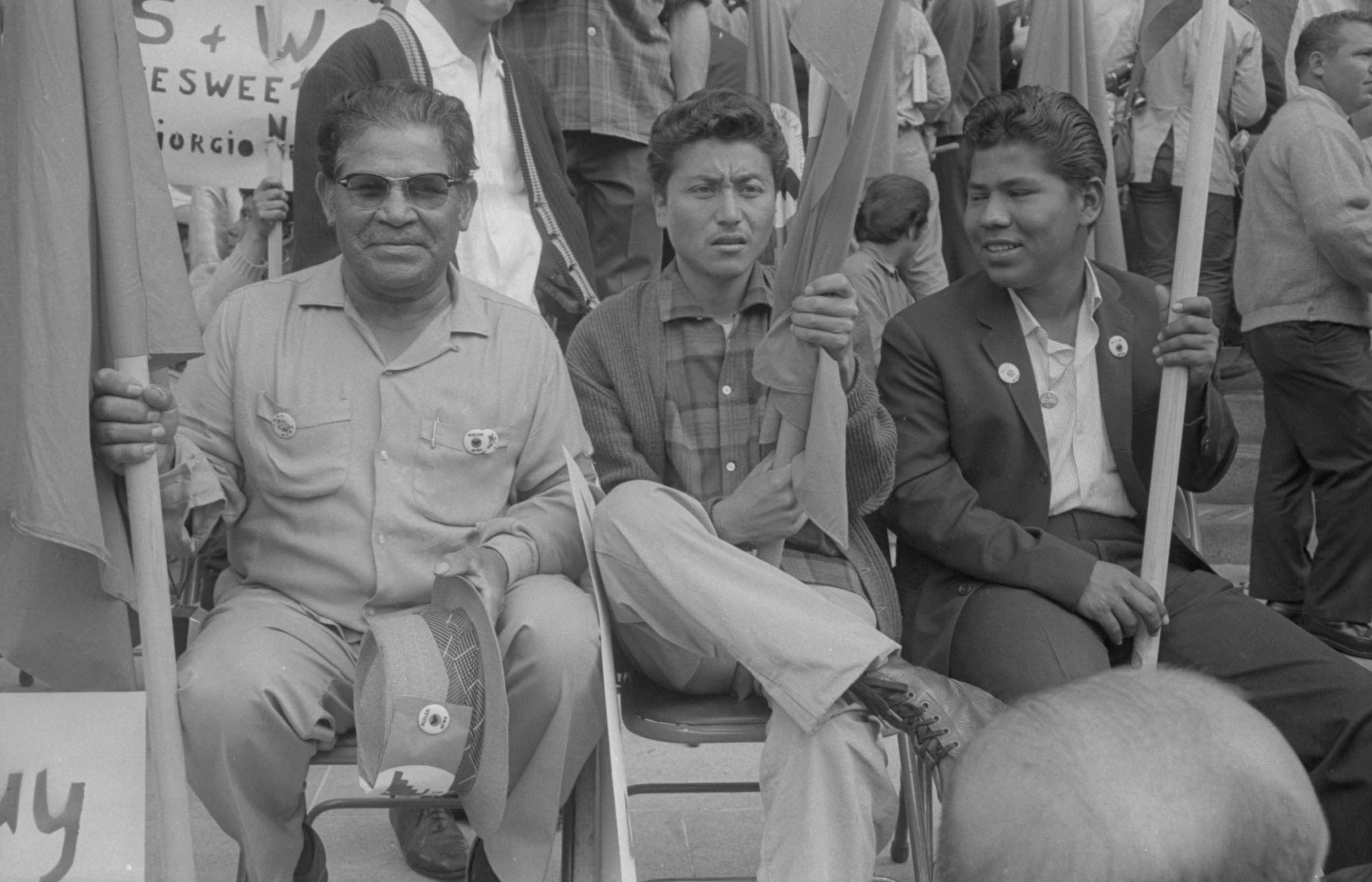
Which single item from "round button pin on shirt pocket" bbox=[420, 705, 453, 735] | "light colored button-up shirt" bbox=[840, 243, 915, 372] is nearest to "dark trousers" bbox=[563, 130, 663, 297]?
"light colored button-up shirt" bbox=[840, 243, 915, 372]

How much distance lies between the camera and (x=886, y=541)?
3.58 m

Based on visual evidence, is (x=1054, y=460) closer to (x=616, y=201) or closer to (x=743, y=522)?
(x=743, y=522)

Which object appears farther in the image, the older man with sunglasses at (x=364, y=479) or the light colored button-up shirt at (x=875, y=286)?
the light colored button-up shirt at (x=875, y=286)

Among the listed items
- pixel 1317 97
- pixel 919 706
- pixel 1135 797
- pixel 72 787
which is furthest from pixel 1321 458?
pixel 1135 797

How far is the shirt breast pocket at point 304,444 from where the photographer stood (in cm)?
313

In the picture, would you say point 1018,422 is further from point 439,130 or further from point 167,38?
point 167,38

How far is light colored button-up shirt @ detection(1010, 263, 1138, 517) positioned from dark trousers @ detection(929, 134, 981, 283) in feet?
12.7

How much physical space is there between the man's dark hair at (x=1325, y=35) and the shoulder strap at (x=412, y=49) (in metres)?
3.22

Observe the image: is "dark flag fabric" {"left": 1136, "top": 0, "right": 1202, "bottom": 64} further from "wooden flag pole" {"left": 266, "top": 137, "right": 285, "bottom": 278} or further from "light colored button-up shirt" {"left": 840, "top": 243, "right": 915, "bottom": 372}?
"wooden flag pole" {"left": 266, "top": 137, "right": 285, "bottom": 278}

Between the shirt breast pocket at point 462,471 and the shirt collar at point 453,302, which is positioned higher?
the shirt collar at point 453,302

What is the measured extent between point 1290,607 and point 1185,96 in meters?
2.16

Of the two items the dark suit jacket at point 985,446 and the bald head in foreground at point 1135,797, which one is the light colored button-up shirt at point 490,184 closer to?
the dark suit jacket at point 985,446

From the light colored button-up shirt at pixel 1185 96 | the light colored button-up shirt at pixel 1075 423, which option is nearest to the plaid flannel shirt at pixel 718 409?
the light colored button-up shirt at pixel 1075 423

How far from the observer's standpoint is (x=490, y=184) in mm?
4062
